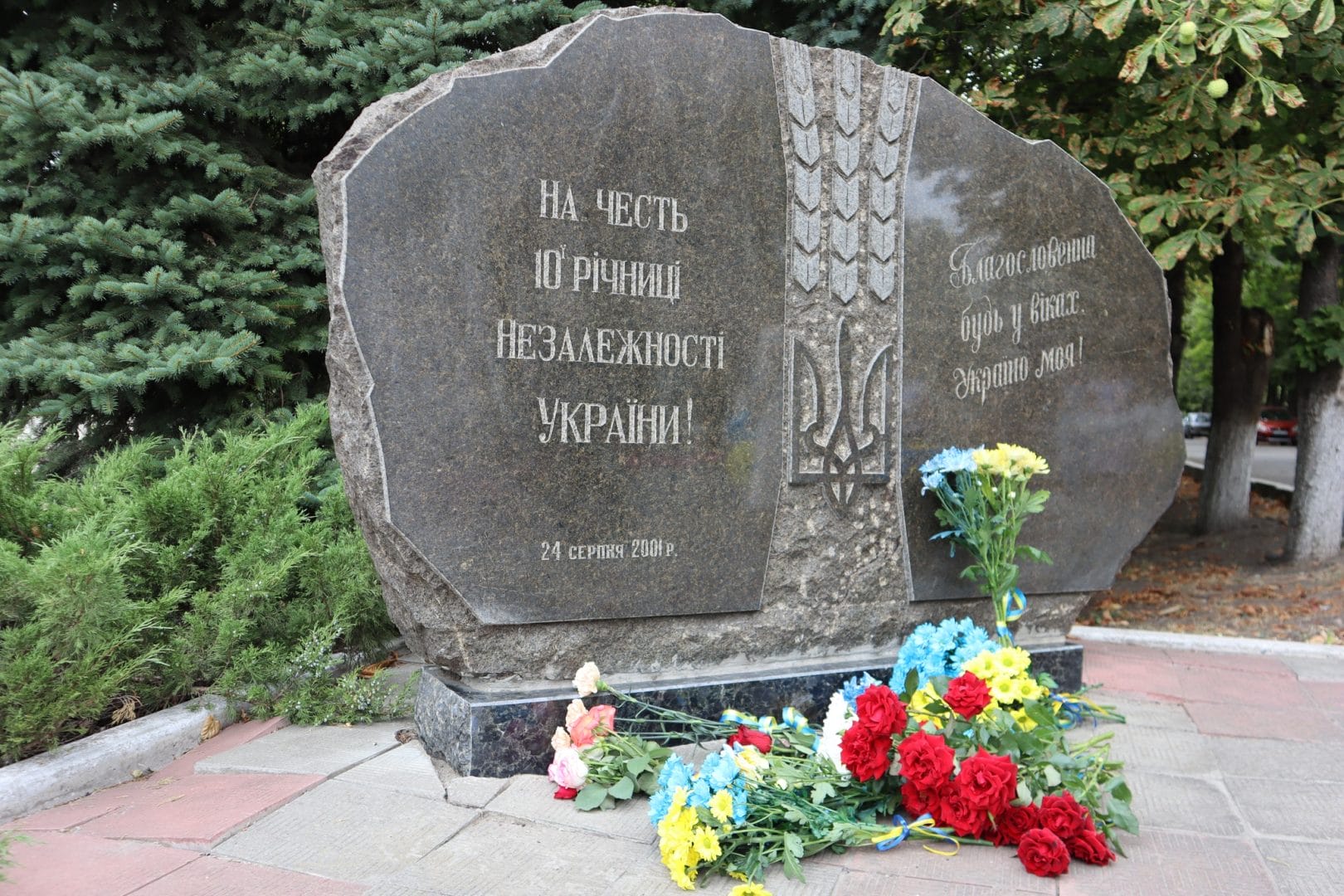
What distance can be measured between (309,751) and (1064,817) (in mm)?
2282

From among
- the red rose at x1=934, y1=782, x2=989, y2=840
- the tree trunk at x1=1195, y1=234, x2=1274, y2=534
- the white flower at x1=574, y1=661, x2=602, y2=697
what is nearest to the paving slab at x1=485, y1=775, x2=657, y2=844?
the white flower at x1=574, y1=661, x2=602, y2=697

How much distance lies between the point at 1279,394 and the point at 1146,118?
32.9 m

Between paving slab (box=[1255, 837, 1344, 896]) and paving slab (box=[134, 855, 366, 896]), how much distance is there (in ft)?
7.56

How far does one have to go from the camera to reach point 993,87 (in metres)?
5.75

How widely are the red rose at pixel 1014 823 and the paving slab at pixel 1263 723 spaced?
1510 millimetres

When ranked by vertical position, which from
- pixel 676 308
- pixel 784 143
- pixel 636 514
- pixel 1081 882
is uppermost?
pixel 784 143

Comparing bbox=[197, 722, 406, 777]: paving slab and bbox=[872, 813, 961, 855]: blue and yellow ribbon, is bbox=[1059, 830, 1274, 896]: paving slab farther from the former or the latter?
bbox=[197, 722, 406, 777]: paving slab

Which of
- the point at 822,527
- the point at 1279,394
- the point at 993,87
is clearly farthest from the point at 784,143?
the point at 1279,394

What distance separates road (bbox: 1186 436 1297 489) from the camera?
15594 millimetres

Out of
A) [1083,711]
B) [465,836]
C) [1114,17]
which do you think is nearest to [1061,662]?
[1083,711]

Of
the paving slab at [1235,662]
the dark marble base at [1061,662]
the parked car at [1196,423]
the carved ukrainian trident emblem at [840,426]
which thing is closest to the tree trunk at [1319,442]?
the paving slab at [1235,662]

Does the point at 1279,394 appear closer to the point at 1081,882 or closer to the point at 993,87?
the point at 993,87

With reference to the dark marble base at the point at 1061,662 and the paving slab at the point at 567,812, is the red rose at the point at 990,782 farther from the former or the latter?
the dark marble base at the point at 1061,662

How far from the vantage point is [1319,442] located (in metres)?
7.14
